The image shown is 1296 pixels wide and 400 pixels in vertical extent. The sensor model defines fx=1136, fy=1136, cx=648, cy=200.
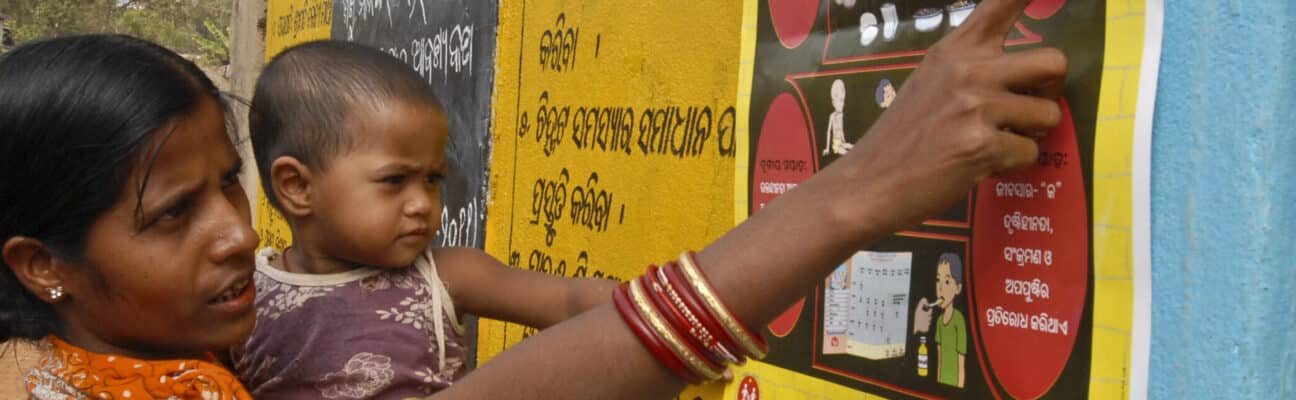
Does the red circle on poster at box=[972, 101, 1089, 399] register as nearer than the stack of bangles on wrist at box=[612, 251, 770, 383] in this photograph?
No

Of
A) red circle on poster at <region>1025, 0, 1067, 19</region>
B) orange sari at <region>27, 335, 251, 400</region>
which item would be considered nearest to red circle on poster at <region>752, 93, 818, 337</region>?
red circle on poster at <region>1025, 0, 1067, 19</region>

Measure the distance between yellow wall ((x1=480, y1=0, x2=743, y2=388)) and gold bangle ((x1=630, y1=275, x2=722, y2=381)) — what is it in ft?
3.63

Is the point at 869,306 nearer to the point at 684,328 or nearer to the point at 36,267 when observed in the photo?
the point at 684,328

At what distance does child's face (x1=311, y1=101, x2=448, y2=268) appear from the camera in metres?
1.82

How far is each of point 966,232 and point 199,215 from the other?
3.47 feet

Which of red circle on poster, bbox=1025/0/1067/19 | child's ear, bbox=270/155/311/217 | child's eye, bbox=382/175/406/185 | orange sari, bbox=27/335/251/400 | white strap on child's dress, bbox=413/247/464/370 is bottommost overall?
orange sari, bbox=27/335/251/400

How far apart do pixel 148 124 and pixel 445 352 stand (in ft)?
2.22

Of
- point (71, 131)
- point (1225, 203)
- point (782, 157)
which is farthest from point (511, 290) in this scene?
point (1225, 203)

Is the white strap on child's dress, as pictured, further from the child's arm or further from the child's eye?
the child's eye

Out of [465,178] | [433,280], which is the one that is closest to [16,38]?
[465,178]

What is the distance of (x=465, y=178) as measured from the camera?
3.66 meters

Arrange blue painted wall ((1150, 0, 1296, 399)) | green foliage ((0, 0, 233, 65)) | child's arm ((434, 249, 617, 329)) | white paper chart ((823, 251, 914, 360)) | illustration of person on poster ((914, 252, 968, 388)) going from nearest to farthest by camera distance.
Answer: blue painted wall ((1150, 0, 1296, 399)) → illustration of person on poster ((914, 252, 968, 388)) → white paper chart ((823, 251, 914, 360)) → child's arm ((434, 249, 617, 329)) → green foliage ((0, 0, 233, 65))

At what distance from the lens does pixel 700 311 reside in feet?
3.64

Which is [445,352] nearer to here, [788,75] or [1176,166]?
[788,75]
